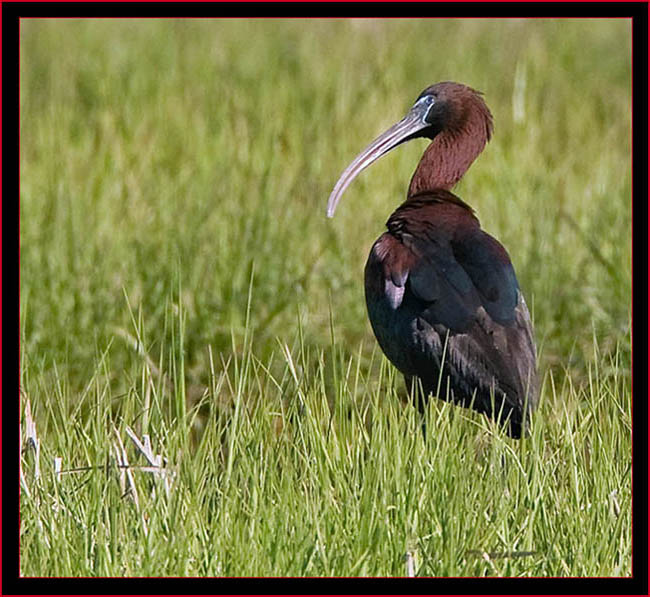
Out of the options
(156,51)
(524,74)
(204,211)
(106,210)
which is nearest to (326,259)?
(204,211)

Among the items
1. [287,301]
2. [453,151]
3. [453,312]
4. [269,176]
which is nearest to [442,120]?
[453,151]

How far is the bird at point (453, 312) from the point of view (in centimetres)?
462

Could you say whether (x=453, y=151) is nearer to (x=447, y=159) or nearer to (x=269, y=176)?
(x=447, y=159)

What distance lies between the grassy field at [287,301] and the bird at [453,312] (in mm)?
191

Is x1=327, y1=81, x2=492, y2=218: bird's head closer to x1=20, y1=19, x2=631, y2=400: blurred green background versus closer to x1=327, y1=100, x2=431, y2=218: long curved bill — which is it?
x1=327, y1=100, x2=431, y2=218: long curved bill

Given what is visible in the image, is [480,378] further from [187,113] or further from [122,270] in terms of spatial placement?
[187,113]

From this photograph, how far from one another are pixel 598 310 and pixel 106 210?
7.42ft

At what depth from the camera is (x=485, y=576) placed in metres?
3.58

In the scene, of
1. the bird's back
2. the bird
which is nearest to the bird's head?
the bird

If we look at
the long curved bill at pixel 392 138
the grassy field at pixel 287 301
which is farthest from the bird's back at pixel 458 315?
the long curved bill at pixel 392 138

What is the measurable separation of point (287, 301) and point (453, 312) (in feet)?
6.06

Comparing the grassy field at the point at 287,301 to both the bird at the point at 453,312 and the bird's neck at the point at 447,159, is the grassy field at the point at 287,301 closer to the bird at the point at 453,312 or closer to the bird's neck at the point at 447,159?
the bird at the point at 453,312

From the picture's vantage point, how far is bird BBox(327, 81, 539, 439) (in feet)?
15.2

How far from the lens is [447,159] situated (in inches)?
213
